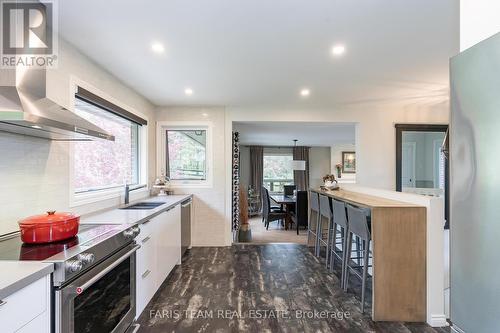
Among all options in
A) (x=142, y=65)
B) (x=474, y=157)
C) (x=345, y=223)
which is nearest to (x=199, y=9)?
(x=142, y=65)

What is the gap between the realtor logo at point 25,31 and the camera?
1465 mm

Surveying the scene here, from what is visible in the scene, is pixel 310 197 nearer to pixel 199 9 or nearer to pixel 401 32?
pixel 401 32

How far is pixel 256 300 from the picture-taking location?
8.34 ft

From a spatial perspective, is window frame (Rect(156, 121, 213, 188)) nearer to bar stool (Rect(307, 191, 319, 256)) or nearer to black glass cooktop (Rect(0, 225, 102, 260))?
bar stool (Rect(307, 191, 319, 256))

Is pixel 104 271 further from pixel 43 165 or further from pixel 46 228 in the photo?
pixel 43 165

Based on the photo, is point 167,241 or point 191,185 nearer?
point 167,241

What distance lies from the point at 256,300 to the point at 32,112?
237 cm

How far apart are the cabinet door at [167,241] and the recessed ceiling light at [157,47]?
1.59 m

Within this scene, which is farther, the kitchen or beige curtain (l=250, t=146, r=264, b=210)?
beige curtain (l=250, t=146, r=264, b=210)

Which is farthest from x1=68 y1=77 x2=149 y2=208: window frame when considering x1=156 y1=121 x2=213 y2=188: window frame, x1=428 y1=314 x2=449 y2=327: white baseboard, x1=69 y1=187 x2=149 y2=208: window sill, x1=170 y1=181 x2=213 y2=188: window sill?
x1=428 y1=314 x2=449 y2=327: white baseboard

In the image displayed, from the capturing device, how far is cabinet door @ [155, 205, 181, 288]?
8.55ft

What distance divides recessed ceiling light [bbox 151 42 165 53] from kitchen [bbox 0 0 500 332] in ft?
0.09

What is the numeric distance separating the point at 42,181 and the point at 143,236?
865mm

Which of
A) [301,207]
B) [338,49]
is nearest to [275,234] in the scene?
[301,207]
